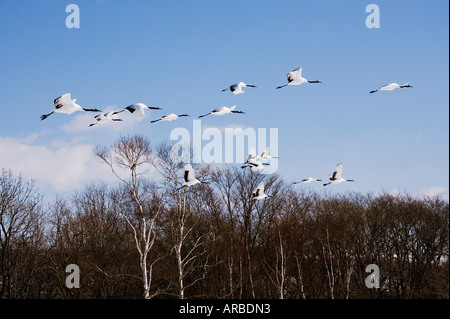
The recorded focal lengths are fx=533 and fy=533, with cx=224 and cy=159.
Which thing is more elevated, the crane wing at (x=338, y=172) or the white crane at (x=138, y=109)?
the white crane at (x=138, y=109)

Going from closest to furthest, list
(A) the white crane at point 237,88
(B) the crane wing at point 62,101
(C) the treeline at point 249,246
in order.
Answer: (B) the crane wing at point 62,101 < (A) the white crane at point 237,88 < (C) the treeline at point 249,246

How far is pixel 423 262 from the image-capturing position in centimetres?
3803

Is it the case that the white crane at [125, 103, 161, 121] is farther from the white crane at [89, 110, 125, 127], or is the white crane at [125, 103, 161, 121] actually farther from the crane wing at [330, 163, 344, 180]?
the crane wing at [330, 163, 344, 180]

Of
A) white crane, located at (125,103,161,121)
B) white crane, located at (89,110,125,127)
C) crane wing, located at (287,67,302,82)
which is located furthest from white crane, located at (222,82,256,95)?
white crane, located at (89,110,125,127)

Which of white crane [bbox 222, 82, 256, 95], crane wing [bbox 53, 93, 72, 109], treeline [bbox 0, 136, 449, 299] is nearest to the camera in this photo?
crane wing [bbox 53, 93, 72, 109]

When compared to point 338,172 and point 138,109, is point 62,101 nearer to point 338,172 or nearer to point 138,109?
point 138,109

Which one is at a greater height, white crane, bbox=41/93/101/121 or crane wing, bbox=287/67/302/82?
crane wing, bbox=287/67/302/82

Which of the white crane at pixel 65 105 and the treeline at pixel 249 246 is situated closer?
the white crane at pixel 65 105

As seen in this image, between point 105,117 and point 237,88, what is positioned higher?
point 237,88

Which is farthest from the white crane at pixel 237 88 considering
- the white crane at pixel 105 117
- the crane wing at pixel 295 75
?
the white crane at pixel 105 117

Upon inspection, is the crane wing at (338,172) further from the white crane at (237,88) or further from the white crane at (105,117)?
the white crane at (105,117)

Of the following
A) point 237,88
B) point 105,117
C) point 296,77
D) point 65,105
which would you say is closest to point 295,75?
point 296,77

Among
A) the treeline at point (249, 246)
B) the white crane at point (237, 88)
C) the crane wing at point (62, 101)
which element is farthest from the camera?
the treeline at point (249, 246)
